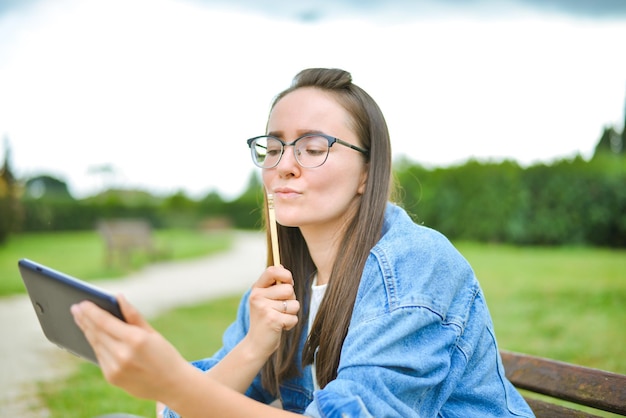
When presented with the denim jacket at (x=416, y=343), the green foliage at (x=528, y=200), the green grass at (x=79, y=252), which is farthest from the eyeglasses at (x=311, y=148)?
the green foliage at (x=528, y=200)

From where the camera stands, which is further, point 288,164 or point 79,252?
point 79,252

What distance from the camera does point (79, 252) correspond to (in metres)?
16.0

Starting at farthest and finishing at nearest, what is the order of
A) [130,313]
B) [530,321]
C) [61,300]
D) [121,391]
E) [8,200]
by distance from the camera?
[8,200] < [530,321] < [121,391] < [61,300] < [130,313]

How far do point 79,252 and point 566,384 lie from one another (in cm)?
Result: 1591

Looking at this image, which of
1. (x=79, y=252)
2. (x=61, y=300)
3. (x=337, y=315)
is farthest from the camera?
(x=79, y=252)

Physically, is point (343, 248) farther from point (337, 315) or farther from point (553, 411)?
point (553, 411)

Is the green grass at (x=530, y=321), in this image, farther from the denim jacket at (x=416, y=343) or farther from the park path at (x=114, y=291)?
the denim jacket at (x=416, y=343)

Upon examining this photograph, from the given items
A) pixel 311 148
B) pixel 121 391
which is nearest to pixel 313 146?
pixel 311 148

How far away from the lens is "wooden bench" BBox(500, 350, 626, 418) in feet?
5.56

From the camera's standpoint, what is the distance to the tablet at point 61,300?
102 centimetres

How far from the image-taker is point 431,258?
1.42 meters

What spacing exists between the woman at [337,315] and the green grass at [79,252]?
918cm

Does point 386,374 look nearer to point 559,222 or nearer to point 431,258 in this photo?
point 431,258

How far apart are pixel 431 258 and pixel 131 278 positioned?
10.3 metres
